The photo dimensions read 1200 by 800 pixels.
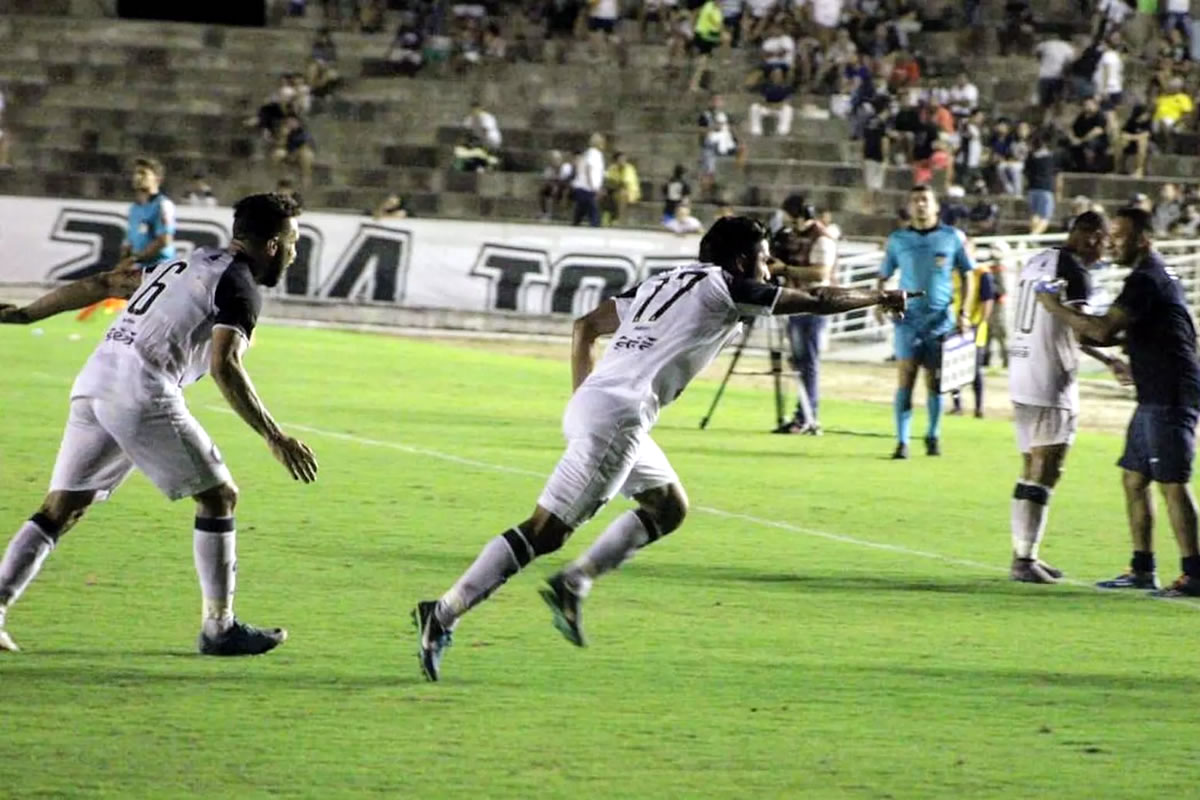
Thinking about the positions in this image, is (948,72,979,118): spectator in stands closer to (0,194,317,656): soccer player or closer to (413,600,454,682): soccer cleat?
(0,194,317,656): soccer player

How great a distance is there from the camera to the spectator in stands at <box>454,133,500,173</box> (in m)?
38.3

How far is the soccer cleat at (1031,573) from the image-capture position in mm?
11891

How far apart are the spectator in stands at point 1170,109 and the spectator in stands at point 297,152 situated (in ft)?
48.2

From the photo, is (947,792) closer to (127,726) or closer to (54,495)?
(127,726)

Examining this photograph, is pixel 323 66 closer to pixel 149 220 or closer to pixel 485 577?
pixel 149 220

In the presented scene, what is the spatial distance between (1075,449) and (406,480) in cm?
676

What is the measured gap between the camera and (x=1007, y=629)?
10.4 meters

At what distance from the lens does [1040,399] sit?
1183 cm

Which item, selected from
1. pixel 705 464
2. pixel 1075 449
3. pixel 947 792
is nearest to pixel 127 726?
pixel 947 792

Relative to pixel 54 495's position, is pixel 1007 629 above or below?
below

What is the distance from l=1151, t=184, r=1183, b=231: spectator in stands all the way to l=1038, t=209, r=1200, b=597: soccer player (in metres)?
21.3

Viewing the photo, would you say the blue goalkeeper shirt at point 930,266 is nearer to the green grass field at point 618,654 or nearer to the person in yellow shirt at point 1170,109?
the green grass field at point 618,654

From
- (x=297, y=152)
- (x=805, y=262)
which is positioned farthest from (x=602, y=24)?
(x=805, y=262)

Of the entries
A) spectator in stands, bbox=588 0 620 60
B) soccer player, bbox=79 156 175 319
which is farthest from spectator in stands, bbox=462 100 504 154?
soccer player, bbox=79 156 175 319
